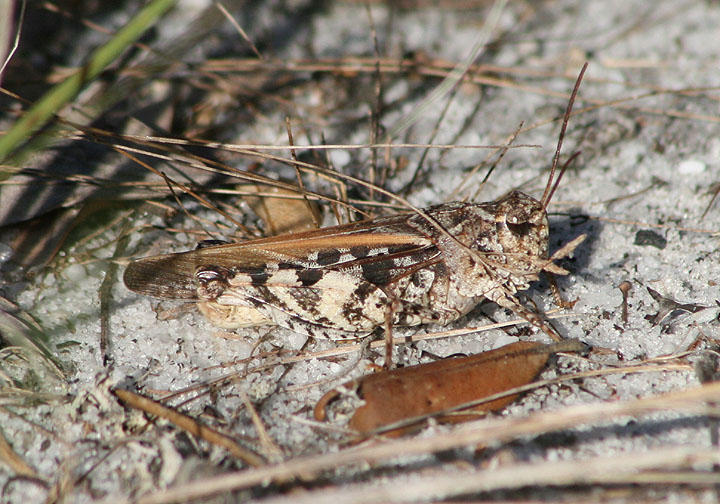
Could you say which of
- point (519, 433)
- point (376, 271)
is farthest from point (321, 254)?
point (519, 433)

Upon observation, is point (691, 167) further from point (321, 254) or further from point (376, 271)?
point (321, 254)

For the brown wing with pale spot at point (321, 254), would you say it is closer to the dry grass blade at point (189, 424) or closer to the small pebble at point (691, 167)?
the dry grass blade at point (189, 424)

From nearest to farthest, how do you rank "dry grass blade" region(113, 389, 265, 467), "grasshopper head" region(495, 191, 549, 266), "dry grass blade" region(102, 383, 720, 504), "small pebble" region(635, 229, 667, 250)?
"dry grass blade" region(102, 383, 720, 504), "dry grass blade" region(113, 389, 265, 467), "grasshopper head" region(495, 191, 549, 266), "small pebble" region(635, 229, 667, 250)

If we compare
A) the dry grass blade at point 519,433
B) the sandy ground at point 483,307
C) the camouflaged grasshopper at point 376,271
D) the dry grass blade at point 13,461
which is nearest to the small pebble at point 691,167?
the sandy ground at point 483,307

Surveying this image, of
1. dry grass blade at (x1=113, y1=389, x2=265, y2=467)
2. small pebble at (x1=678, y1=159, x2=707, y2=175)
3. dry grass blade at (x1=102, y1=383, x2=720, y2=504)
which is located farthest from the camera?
small pebble at (x1=678, y1=159, x2=707, y2=175)

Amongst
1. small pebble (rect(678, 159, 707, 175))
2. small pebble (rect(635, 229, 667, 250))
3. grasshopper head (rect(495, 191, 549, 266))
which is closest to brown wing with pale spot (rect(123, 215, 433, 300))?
grasshopper head (rect(495, 191, 549, 266))

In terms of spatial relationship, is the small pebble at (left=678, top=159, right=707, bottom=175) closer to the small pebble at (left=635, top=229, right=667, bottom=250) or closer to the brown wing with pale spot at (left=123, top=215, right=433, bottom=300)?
the small pebble at (left=635, top=229, right=667, bottom=250)
